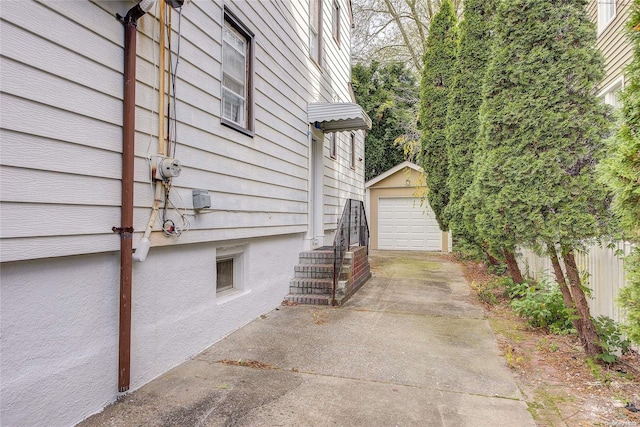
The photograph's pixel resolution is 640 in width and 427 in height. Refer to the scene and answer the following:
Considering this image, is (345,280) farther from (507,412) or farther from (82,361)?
(82,361)

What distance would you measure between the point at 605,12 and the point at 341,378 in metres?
8.86

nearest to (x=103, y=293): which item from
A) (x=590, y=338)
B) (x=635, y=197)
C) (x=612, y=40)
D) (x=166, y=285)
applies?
(x=166, y=285)

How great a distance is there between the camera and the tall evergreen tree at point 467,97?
6008 mm

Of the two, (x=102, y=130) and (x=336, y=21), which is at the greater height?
(x=336, y=21)

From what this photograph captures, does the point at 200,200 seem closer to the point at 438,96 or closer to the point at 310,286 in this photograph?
the point at 310,286

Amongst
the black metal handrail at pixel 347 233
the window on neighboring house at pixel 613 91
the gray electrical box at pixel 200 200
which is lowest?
the black metal handrail at pixel 347 233

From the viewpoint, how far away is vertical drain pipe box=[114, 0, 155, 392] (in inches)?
103

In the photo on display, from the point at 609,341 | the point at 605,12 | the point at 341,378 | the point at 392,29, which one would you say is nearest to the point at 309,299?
the point at 341,378

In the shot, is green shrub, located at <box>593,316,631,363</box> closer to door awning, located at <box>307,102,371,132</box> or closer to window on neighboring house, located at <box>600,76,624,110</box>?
door awning, located at <box>307,102,371,132</box>

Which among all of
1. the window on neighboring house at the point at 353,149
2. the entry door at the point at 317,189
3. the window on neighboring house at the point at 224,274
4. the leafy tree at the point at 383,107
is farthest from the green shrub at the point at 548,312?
the leafy tree at the point at 383,107

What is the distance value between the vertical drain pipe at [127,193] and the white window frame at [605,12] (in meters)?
8.36

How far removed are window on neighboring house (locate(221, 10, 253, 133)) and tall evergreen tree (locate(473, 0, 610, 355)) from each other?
2.82m

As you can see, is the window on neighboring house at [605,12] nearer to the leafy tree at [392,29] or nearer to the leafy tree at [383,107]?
the leafy tree at [392,29]

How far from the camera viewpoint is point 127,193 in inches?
103
